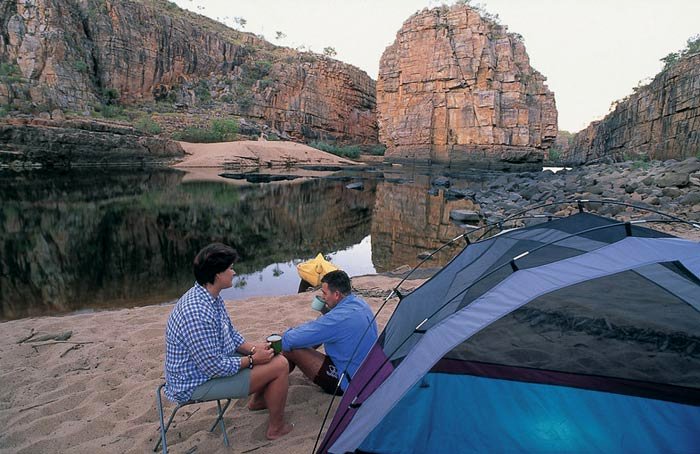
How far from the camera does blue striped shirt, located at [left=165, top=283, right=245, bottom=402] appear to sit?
231cm

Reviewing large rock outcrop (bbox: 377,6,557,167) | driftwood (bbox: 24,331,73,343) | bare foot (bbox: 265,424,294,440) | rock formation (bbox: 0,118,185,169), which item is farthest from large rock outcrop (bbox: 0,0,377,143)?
bare foot (bbox: 265,424,294,440)

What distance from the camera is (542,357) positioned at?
120 inches

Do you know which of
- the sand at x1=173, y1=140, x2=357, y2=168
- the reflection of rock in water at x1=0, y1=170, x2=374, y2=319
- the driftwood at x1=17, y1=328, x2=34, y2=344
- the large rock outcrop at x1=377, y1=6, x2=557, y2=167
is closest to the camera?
the driftwood at x1=17, y1=328, x2=34, y2=344

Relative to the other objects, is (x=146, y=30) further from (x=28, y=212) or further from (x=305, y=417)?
(x=305, y=417)

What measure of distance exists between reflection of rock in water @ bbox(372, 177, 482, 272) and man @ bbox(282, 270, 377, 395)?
17.7ft

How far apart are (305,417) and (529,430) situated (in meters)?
1.49

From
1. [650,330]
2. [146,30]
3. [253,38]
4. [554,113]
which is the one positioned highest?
[253,38]

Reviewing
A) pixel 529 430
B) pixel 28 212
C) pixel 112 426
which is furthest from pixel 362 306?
pixel 28 212

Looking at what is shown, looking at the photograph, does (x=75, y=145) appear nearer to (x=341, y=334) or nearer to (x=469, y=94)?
(x=341, y=334)

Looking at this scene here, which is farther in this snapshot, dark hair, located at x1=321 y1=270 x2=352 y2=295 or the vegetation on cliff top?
the vegetation on cliff top

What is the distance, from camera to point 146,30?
43.5 metres

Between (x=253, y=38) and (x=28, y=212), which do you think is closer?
(x=28, y=212)

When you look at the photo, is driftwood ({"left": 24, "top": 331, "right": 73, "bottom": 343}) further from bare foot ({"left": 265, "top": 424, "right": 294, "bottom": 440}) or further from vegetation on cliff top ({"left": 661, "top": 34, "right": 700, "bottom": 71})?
vegetation on cliff top ({"left": 661, "top": 34, "right": 700, "bottom": 71})

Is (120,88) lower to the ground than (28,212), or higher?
higher
